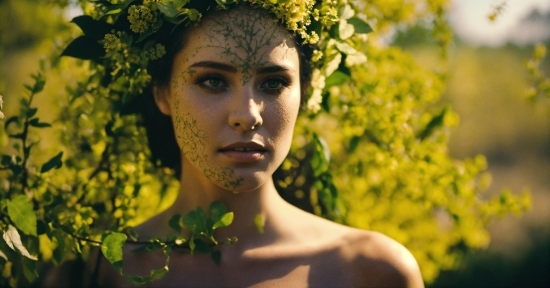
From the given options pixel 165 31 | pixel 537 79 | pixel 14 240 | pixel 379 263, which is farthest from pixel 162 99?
pixel 537 79

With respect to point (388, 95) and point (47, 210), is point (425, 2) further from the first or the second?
point (47, 210)

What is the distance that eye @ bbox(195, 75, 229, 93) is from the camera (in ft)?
7.48

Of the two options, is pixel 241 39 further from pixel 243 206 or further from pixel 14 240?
pixel 14 240

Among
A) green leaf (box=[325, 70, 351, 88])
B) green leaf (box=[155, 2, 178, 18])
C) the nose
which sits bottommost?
green leaf (box=[325, 70, 351, 88])

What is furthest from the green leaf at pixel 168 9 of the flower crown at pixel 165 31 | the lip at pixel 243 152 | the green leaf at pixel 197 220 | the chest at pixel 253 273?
the chest at pixel 253 273

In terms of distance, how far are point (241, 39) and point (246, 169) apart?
0.42 meters

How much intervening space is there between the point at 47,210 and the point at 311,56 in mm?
1090

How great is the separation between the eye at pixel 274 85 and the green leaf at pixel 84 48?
0.62 meters

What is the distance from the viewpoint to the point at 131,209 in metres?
2.79

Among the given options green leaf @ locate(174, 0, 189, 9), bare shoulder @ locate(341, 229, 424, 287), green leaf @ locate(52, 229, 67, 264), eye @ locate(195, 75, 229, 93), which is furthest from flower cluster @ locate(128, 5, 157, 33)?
bare shoulder @ locate(341, 229, 424, 287)

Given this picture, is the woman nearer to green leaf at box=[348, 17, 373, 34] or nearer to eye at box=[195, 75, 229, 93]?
eye at box=[195, 75, 229, 93]

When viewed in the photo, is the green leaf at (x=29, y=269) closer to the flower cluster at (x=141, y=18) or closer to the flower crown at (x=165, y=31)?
the flower crown at (x=165, y=31)

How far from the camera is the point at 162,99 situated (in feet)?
8.39

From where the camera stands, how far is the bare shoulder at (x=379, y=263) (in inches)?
93.4
